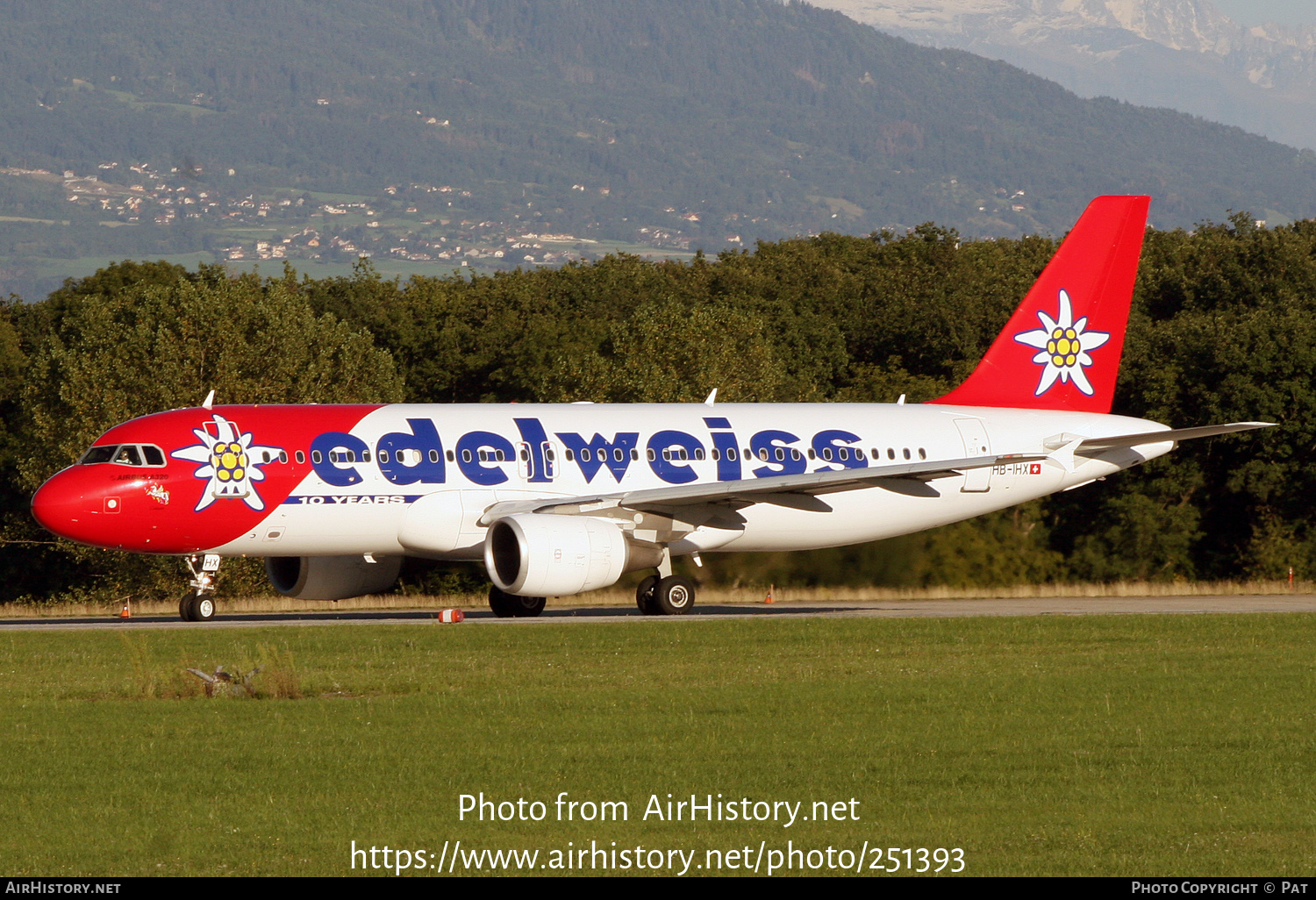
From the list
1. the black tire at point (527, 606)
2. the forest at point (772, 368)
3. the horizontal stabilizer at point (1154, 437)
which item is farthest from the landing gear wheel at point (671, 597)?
the horizontal stabilizer at point (1154, 437)

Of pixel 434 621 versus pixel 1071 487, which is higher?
pixel 1071 487

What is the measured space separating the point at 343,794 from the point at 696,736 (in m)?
3.69

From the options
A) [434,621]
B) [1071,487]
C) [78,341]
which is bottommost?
[434,621]

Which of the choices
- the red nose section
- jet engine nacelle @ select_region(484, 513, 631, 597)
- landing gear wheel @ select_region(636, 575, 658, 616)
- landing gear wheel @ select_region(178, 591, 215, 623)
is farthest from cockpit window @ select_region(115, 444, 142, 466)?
landing gear wheel @ select_region(636, 575, 658, 616)

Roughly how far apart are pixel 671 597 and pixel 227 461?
326 inches

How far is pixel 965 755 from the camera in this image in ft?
46.2

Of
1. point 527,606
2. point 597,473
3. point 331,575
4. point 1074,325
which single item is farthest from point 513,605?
point 1074,325

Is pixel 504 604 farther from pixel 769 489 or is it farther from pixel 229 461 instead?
pixel 229 461

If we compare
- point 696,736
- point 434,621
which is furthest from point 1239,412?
point 696,736

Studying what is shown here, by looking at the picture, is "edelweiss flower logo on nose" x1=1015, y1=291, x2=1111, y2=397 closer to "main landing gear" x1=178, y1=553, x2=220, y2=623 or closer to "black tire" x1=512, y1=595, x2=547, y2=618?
"black tire" x1=512, y1=595, x2=547, y2=618

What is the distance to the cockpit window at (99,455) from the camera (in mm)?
29109

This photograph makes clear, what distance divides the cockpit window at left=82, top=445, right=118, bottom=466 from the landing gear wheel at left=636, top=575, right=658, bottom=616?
9.61m

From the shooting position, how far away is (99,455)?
29.2 m

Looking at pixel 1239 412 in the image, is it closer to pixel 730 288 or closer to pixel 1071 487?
pixel 1071 487
